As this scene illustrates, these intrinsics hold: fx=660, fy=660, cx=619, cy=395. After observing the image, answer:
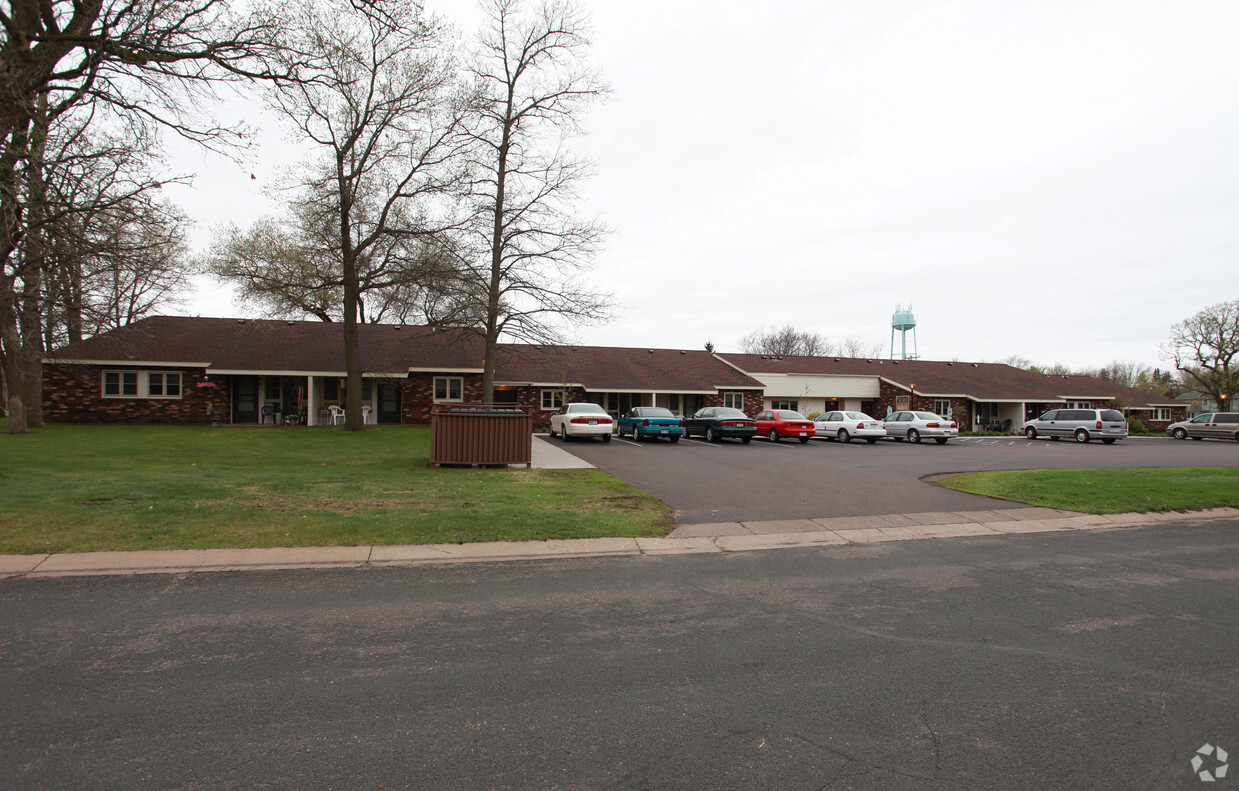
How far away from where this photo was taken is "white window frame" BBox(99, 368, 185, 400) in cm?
2806

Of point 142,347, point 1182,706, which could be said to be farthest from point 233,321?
point 1182,706

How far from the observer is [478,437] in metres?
14.7

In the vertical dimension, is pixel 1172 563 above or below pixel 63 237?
below

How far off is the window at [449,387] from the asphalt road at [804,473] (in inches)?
361

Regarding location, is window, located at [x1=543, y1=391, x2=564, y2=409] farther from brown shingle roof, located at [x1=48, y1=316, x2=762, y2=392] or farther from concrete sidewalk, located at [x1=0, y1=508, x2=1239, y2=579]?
concrete sidewalk, located at [x1=0, y1=508, x2=1239, y2=579]

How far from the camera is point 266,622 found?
507 centimetres

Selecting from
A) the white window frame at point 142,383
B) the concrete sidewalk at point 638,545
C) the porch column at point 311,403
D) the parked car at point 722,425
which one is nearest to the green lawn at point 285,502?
the concrete sidewalk at point 638,545

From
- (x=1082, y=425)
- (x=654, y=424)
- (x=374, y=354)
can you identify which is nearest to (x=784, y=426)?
(x=654, y=424)

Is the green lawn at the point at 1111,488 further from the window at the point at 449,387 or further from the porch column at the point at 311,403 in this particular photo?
the porch column at the point at 311,403

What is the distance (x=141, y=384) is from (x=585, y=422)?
19.7 m

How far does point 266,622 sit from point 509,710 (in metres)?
2.54

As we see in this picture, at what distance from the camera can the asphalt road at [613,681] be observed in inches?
122

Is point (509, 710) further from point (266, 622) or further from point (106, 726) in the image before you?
point (266, 622)
